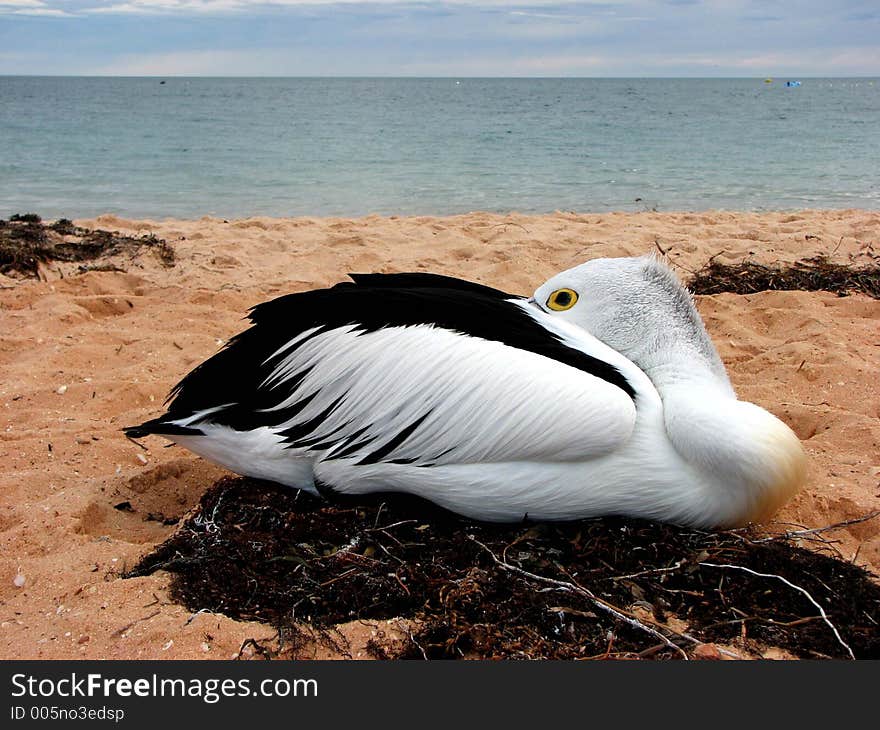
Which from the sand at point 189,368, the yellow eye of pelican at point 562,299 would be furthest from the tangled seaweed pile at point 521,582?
the yellow eye of pelican at point 562,299

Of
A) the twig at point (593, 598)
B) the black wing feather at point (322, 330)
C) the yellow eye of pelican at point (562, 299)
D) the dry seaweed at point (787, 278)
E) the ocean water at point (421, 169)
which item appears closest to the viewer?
the twig at point (593, 598)

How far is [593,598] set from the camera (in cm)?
233

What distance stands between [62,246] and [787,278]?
18.2 feet

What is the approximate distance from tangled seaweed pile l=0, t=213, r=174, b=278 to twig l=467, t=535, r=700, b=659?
15.3 feet

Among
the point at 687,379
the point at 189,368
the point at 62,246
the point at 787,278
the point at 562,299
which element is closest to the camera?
the point at 687,379

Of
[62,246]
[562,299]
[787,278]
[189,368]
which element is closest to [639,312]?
[562,299]

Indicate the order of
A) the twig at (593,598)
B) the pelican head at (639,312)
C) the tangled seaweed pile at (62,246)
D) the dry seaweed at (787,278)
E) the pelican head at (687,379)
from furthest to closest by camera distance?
the tangled seaweed pile at (62,246), the dry seaweed at (787,278), the pelican head at (639,312), the pelican head at (687,379), the twig at (593,598)

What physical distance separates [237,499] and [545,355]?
1264mm

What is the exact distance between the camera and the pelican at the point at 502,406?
8.34ft

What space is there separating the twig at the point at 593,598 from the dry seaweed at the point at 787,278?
3622mm

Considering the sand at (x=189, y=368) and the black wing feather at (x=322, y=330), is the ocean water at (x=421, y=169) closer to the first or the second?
the sand at (x=189, y=368)

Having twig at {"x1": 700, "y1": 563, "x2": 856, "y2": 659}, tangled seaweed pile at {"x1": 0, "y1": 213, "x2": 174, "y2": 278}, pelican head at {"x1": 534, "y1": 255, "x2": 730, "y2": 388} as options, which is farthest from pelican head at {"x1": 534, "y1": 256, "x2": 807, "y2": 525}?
tangled seaweed pile at {"x1": 0, "y1": 213, "x2": 174, "y2": 278}

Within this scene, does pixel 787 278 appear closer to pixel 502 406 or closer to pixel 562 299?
pixel 562 299

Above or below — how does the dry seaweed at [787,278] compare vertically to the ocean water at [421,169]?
below
